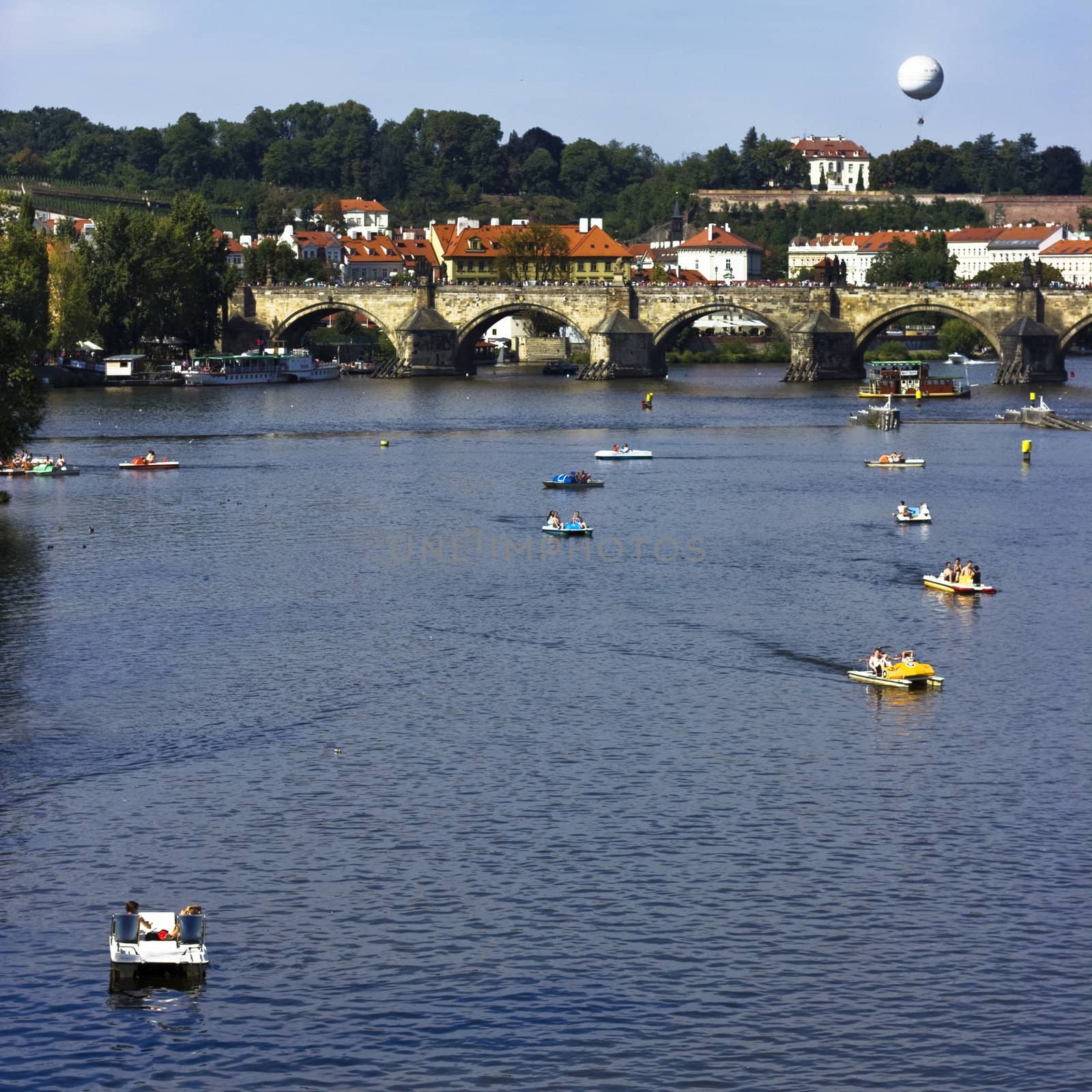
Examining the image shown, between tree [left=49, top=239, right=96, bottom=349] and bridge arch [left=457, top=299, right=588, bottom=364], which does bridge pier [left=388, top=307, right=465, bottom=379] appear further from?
tree [left=49, top=239, right=96, bottom=349]

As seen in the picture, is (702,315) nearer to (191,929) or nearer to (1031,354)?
(1031,354)

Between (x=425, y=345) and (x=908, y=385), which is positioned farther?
(x=425, y=345)

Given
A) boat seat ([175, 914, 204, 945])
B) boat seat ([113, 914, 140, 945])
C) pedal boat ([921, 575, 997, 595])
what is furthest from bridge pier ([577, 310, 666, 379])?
boat seat ([113, 914, 140, 945])

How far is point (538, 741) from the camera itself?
137ft

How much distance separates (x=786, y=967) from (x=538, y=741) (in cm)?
1272

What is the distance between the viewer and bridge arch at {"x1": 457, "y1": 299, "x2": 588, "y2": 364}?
161500 millimetres

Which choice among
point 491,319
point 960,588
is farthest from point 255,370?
point 960,588

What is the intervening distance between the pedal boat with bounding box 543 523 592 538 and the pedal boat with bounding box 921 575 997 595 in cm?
1541

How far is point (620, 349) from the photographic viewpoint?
15912 cm

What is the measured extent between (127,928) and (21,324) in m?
59.3

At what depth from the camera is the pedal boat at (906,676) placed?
1845 inches

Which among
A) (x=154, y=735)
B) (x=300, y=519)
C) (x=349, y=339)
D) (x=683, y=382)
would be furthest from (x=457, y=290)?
(x=154, y=735)

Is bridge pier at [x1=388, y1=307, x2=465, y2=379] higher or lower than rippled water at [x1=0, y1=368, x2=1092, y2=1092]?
higher

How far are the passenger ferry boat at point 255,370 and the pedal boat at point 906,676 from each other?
114 metres
